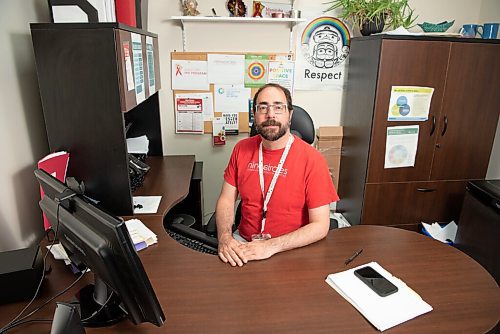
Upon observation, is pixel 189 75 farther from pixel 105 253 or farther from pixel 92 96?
pixel 105 253

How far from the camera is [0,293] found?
3.65 feet

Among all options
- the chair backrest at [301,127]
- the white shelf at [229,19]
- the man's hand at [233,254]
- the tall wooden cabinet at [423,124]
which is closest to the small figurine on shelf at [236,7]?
the white shelf at [229,19]

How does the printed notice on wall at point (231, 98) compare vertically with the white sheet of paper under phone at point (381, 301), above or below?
above

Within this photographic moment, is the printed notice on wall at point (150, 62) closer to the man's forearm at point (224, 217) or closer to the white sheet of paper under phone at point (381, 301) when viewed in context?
the man's forearm at point (224, 217)

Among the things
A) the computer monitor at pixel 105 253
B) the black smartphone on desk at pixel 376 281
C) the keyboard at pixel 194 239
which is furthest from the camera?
the keyboard at pixel 194 239

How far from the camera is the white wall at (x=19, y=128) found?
1.47 m

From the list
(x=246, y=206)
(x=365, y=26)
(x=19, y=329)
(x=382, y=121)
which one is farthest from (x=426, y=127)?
(x=19, y=329)

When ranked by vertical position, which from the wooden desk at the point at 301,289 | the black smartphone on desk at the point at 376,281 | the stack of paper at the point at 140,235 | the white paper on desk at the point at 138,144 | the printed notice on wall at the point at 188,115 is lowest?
the wooden desk at the point at 301,289

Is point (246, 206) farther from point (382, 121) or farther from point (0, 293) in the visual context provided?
point (382, 121)

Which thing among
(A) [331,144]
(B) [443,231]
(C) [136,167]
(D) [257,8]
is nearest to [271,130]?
(C) [136,167]

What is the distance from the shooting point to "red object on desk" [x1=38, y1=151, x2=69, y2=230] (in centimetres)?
147

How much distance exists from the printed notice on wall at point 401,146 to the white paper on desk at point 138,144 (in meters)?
1.76

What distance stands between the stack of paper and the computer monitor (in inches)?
13.2

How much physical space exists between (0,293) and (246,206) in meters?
1.11
